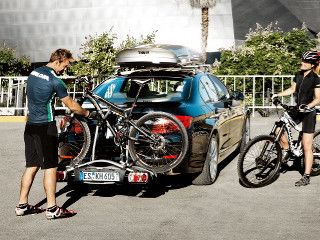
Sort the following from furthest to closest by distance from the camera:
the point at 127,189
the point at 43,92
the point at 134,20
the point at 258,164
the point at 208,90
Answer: the point at 134,20, the point at 208,90, the point at 127,189, the point at 258,164, the point at 43,92

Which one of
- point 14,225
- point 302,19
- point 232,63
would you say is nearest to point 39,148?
point 14,225

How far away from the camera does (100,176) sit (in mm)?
6664

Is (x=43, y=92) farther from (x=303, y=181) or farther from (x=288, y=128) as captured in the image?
(x=303, y=181)

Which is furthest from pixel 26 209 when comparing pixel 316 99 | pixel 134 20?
pixel 134 20

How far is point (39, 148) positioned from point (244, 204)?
2.43m

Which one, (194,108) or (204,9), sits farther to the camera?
(204,9)

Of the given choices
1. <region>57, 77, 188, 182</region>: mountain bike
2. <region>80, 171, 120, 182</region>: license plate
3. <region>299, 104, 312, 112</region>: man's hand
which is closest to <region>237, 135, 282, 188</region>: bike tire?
<region>299, 104, 312, 112</region>: man's hand

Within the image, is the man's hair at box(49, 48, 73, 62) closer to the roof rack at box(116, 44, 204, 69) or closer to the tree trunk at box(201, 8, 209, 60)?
the roof rack at box(116, 44, 204, 69)

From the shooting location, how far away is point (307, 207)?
→ 21.9 feet

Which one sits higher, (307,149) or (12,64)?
(12,64)

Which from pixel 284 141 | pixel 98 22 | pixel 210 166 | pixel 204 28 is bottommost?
pixel 210 166

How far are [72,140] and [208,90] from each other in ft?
6.96

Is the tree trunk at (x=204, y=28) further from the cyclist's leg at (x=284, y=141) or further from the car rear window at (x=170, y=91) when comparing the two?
the cyclist's leg at (x=284, y=141)

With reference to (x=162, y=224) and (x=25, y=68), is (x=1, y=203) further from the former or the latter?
(x=25, y=68)
